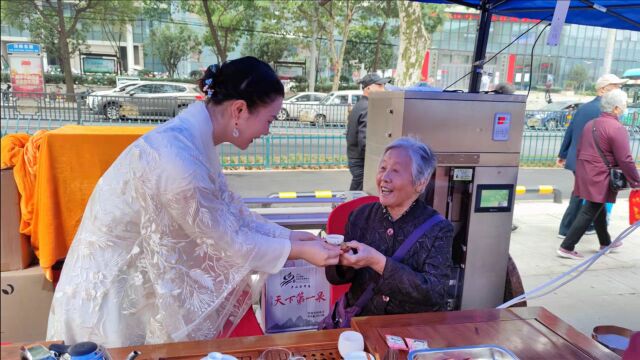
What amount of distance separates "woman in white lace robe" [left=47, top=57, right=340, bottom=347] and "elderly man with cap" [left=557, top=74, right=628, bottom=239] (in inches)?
173

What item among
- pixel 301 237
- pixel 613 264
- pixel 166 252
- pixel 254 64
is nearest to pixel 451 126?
pixel 301 237

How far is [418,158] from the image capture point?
6.54 feet

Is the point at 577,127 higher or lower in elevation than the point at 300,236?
higher

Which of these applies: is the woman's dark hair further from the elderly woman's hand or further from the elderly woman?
the elderly woman

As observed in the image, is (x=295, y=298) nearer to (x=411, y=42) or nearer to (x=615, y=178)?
(x=615, y=178)

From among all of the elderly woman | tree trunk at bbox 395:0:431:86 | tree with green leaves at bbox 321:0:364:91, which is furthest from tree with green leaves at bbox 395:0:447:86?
tree with green leaves at bbox 321:0:364:91

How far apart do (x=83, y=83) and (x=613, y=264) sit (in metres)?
20.2

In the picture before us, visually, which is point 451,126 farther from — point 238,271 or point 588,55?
point 588,55

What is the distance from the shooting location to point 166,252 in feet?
4.90

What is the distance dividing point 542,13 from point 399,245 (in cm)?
282

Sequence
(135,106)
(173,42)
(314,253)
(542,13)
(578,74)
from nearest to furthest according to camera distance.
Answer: (314,253)
(542,13)
(135,106)
(578,74)
(173,42)

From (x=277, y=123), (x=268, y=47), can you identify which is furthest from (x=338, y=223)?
(x=268, y=47)

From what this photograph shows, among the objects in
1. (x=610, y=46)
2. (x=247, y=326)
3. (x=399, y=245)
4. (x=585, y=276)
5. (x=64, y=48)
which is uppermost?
(x=610, y=46)

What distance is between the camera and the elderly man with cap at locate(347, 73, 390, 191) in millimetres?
4402
